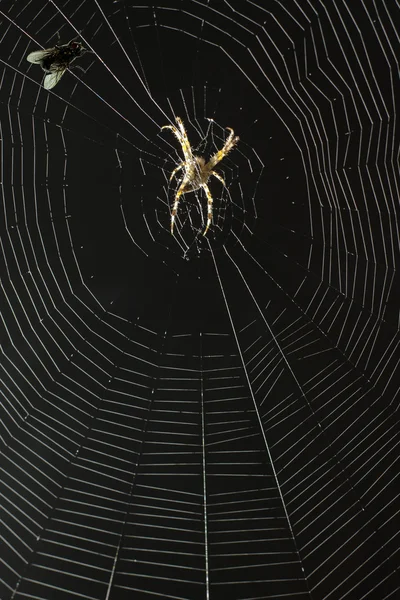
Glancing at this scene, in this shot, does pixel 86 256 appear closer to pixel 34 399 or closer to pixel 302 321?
pixel 34 399

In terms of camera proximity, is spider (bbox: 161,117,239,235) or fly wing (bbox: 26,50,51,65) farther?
spider (bbox: 161,117,239,235)

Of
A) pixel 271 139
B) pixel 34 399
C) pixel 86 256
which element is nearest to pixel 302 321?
pixel 271 139

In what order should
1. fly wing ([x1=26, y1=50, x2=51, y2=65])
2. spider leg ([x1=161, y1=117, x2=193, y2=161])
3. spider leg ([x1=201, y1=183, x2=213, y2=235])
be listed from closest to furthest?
fly wing ([x1=26, y1=50, x2=51, y2=65])
spider leg ([x1=161, y1=117, x2=193, y2=161])
spider leg ([x1=201, y1=183, x2=213, y2=235])

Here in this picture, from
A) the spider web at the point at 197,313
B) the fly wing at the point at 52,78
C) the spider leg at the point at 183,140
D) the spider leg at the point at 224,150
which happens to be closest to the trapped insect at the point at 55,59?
the fly wing at the point at 52,78

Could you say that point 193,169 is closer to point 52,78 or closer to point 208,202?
point 208,202

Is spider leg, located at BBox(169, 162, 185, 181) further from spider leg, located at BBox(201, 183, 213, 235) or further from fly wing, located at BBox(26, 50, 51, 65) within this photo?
fly wing, located at BBox(26, 50, 51, 65)

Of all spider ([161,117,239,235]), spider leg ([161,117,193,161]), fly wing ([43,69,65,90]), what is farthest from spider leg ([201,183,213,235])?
fly wing ([43,69,65,90])
